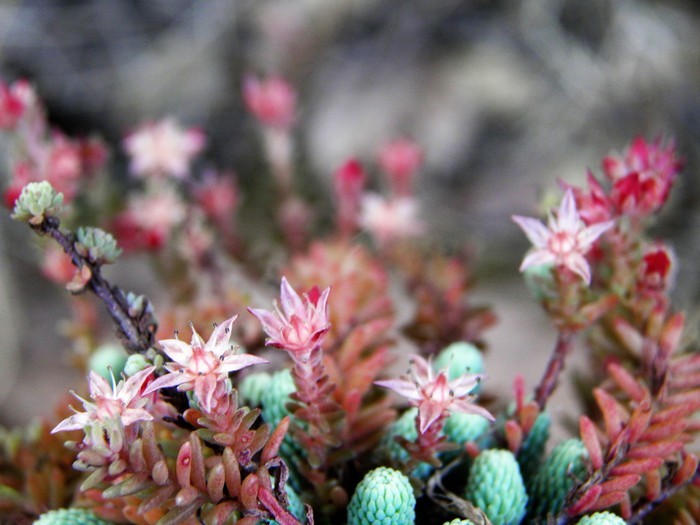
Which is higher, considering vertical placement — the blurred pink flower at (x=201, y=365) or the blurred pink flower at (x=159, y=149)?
the blurred pink flower at (x=159, y=149)

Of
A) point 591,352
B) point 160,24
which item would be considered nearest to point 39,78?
point 160,24

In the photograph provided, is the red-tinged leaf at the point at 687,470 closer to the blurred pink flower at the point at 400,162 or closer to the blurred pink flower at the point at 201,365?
the blurred pink flower at the point at 201,365

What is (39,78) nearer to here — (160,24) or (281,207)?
(160,24)

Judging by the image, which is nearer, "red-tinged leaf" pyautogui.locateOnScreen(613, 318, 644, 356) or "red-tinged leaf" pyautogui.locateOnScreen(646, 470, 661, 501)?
"red-tinged leaf" pyautogui.locateOnScreen(646, 470, 661, 501)

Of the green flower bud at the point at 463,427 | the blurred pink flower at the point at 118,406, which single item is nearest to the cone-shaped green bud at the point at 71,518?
the blurred pink flower at the point at 118,406

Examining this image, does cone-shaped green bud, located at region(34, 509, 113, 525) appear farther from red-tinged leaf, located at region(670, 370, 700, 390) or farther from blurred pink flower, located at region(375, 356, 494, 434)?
red-tinged leaf, located at region(670, 370, 700, 390)

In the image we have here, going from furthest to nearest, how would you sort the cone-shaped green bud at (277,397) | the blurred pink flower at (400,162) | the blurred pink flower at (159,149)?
the blurred pink flower at (400,162)
the blurred pink flower at (159,149)
the cone-shaped green bud at (277,397)

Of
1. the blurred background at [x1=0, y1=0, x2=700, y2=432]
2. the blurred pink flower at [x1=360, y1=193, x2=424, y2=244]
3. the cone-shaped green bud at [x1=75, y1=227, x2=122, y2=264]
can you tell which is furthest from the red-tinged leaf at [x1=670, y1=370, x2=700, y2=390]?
the blurred background at [x1=0, y1=0, x2=700, y2=432]
